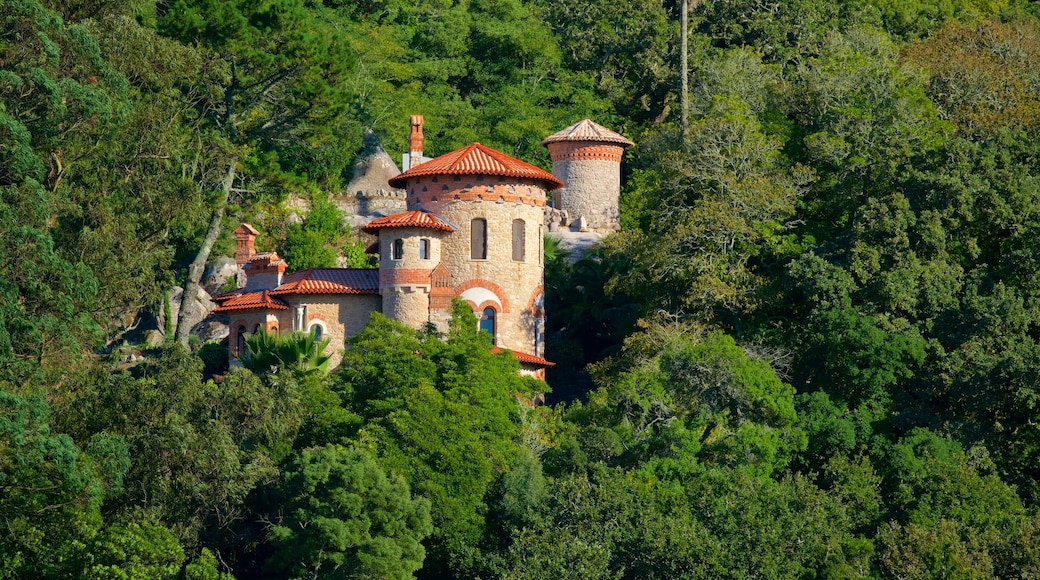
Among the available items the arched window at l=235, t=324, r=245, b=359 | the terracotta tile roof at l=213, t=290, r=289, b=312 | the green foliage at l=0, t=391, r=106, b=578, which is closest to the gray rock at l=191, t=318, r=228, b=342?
the terracotta tile roof at l=213, t=290, r=289, b=312

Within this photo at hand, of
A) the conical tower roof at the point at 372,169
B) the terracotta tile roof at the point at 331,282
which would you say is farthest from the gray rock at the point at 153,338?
the conical tower roof at the point at 372,169

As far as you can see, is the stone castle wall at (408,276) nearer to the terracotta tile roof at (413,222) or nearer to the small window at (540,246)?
the terracotta tile roof at (413,222)

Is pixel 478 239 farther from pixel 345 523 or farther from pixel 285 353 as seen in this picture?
pixel 345 523

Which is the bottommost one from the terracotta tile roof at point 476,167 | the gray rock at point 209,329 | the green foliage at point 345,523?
the green foliage at point 345,523

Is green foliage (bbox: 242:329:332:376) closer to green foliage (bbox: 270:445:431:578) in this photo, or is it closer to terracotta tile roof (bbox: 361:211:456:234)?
terracotta tile roof (bbox: 361:211:456:234)

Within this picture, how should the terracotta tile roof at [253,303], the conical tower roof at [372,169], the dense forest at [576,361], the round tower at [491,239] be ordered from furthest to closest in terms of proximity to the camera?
1. the conical tower roof at [372,169]
2. the round tower at [491,239]
3. the terracotta tile roof at [253,303]
4. the dense forest at [576,361]

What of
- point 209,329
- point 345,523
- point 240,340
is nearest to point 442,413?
point 345,523

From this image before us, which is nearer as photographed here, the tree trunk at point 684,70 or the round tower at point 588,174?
the tree trunk at point 684,70
